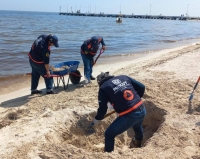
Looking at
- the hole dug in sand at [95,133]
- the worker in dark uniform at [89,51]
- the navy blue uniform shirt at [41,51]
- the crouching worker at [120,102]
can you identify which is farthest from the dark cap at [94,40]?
the crouching worker at [120,102]

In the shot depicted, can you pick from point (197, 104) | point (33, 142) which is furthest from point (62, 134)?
Result: point (197, 104)

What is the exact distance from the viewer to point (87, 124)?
5293 millimetres

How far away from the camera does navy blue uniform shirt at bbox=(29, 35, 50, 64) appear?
22.2 feet

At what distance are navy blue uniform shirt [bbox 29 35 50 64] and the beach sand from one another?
1.00 metres

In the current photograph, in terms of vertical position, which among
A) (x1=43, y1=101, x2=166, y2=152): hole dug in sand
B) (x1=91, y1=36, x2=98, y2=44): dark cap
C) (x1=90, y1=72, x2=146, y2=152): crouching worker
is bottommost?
(x1=43, y1=101, x2=166, y2=152): hole dug in sand

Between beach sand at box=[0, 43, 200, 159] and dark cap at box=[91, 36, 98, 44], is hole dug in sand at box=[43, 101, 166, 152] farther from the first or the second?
dark cap at box=[91, 36, 98, 44]

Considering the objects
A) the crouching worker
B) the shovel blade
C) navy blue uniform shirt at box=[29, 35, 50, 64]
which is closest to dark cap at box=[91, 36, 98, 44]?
navy blue uniform shirt at box=[29, 35, 50, 64]

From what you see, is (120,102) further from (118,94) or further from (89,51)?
(89,51)

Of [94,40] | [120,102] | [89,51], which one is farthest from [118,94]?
[89,51]

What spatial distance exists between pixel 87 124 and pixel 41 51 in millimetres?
2596

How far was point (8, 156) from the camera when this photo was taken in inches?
152

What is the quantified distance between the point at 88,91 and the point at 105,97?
3.17m

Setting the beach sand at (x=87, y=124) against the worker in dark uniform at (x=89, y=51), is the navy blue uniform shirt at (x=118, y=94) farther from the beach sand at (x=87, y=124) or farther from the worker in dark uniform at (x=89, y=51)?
the worker in dark uniform at (x=89, y=51)

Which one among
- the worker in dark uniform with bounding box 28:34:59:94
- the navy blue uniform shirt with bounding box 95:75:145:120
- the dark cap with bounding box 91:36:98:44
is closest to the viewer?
the navy blue uniform shirt with bounding box 95:75:145:120
